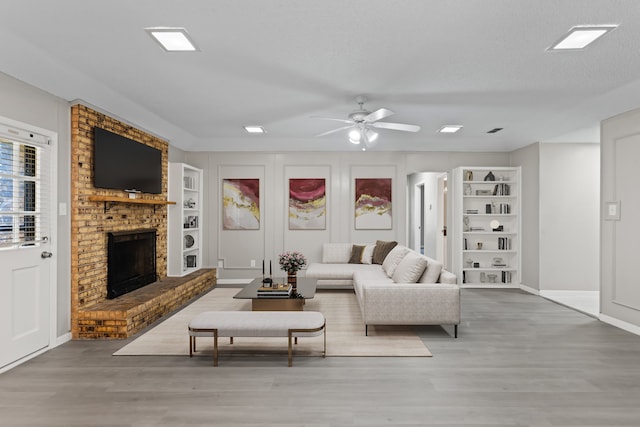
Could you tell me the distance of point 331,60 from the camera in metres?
3.44

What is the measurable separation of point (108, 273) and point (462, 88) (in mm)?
4486

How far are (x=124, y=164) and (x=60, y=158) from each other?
3.42ft

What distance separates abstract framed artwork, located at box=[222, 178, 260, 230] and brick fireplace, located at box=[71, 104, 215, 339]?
7.13ft

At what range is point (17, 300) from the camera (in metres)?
3.42

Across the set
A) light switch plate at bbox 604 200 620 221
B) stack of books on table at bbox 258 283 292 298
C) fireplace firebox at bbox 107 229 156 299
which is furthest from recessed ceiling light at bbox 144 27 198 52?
light switch plate at bbox 604 200 620 221

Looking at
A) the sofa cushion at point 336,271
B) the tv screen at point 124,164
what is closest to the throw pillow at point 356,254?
the sofa cushion at point 336,271

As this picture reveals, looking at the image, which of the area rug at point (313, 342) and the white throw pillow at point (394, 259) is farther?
the white throw pillow at point (394, 259)

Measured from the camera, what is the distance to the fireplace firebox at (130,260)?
470 centimetres

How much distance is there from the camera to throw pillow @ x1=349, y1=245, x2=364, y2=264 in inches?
281

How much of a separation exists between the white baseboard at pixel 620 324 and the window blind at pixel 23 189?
20.2ft

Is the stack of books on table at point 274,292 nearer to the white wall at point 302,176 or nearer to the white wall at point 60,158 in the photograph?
the white wall at point 60,158

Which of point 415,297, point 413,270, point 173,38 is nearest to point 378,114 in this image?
point 413,270

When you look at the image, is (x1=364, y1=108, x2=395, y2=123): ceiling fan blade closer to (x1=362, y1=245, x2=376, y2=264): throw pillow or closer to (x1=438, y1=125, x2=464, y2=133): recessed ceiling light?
(x1=438, y1=125, x2=464, y2=133): recessed ceiling light

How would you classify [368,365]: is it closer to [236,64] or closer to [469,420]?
[469,420]
